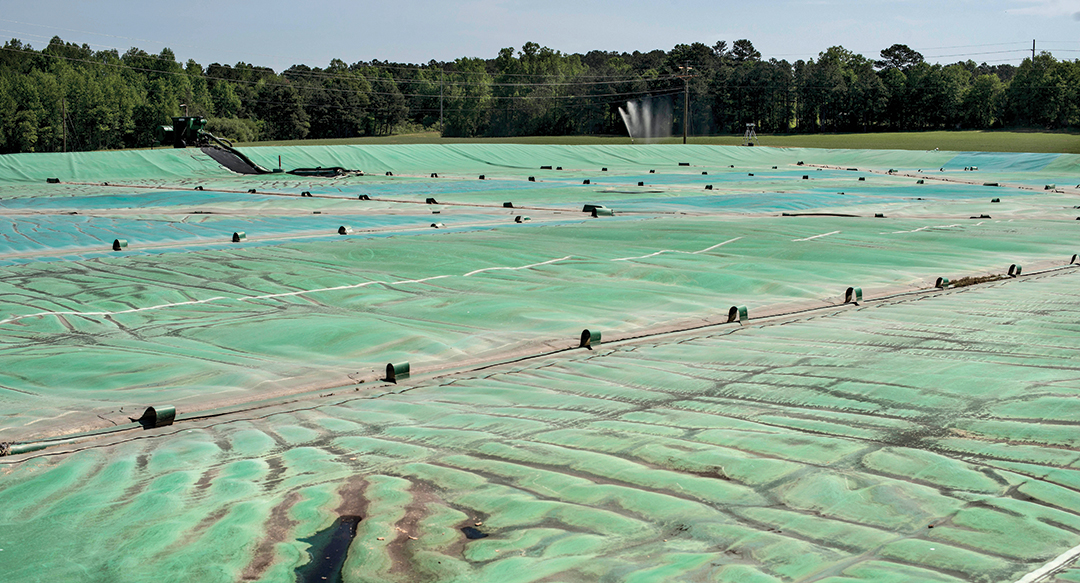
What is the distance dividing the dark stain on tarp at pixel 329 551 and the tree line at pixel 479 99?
243ft

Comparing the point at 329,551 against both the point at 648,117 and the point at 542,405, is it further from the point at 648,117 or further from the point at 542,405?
the point at 648,117

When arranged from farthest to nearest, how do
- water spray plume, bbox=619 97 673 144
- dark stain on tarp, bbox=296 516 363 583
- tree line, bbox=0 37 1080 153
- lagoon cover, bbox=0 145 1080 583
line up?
water spray plume, bbox=619 97 673 144 → tree line, bbox=0 37 1080 153 → lagoon cover, bbox=0 145 1080 583 → dark stain on tarp, bbox=296 516 363 583

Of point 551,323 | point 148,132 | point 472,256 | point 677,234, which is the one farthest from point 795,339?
point 148,132

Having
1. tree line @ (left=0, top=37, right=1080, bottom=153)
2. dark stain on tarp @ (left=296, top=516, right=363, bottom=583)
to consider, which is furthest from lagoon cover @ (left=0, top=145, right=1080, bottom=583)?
tree line @ (left=0, top=37, right=1080, bottom=153)

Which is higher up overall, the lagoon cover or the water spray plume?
the water spray plume

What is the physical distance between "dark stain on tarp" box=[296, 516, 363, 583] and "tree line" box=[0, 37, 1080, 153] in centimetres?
7402

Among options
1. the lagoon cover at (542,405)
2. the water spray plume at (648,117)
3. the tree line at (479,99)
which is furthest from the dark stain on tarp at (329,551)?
the water spray plume at (648,117)

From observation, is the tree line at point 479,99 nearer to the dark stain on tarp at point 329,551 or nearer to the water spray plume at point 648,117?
the water spray plume at point 648,117

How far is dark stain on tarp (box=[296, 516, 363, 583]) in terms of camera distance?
3.85 meters

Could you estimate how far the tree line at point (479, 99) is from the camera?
78.9 m

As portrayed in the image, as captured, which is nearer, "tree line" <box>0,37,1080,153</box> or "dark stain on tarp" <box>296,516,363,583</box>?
"dark stain on tarp" <box>296,516,363,583</box>

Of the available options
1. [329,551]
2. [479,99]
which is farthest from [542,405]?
[479,99]

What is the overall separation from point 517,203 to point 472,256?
10189 millimetres

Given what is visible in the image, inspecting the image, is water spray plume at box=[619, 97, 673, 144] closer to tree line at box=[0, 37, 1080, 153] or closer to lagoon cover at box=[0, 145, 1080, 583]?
tree line at box=[0, 37, 1080, 153]
